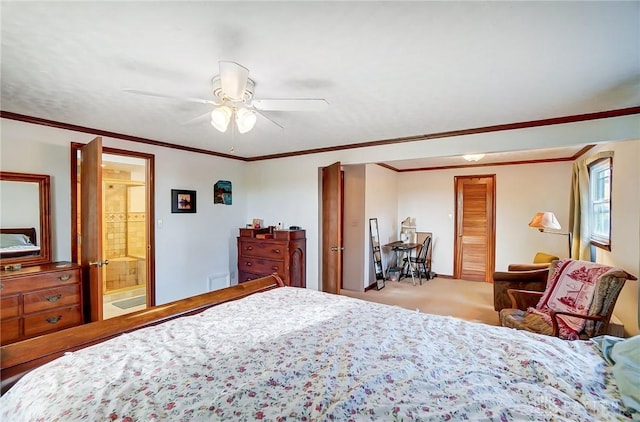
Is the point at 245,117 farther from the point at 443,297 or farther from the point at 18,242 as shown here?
the point at 443,297

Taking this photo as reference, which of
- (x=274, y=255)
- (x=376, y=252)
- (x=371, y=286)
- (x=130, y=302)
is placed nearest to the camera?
(x=274, y=255)

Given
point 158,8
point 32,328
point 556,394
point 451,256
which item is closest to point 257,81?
point 158,8

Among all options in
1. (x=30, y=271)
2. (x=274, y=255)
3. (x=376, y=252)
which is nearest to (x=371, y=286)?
(x=376, y=252)

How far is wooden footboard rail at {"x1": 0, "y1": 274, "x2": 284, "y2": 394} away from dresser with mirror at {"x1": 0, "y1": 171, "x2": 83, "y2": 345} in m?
1.43

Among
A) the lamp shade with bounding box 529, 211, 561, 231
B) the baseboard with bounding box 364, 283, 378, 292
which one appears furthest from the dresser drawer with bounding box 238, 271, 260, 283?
the lamp shade with bounding box 529, 211, 561, 231

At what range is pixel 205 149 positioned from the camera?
178 inches

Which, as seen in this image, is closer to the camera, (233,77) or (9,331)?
(233,77)

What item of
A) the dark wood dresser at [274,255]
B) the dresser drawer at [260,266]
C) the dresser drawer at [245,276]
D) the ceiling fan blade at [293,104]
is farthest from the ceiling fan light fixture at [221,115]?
the dresser drawer at [245,276]

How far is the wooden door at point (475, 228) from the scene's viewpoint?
5828 mm

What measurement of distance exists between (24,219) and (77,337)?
2.21 m

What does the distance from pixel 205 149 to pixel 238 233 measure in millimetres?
1497

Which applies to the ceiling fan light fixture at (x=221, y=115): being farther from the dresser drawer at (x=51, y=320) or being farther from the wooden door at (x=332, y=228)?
the dresser drawer at (x=51, y=320)

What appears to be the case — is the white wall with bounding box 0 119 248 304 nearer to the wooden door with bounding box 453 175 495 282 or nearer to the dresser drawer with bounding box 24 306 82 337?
the dresser drawer with bounding box 24 306 82 337

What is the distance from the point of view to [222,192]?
193 inches
